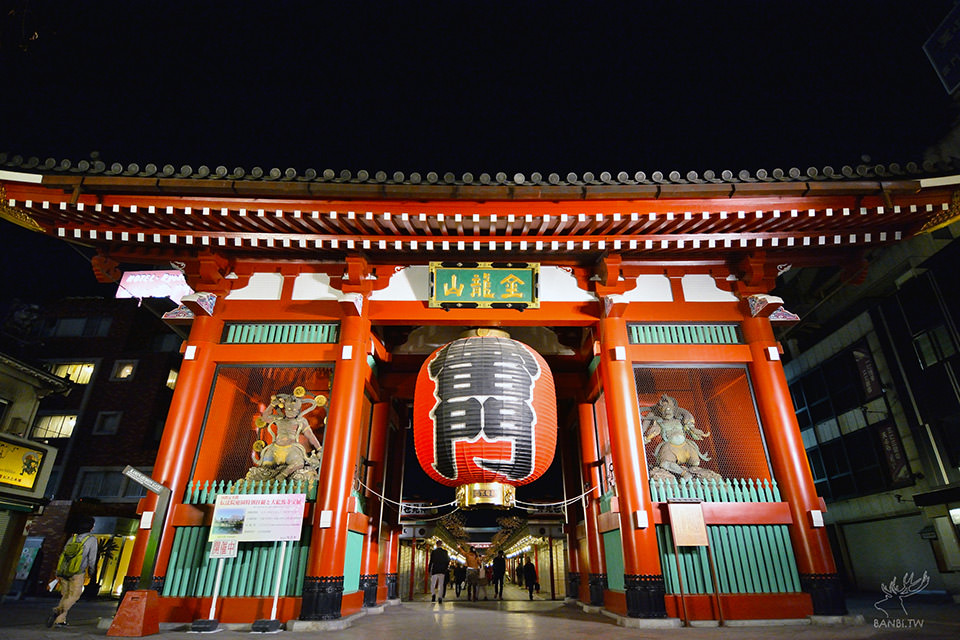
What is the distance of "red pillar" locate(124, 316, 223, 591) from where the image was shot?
6441 mm

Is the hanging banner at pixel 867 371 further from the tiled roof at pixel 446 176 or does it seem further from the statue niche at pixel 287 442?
the statue niche at pixel 287 442

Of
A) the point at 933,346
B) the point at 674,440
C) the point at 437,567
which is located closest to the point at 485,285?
the point at 674,440

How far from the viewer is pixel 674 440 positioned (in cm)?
730

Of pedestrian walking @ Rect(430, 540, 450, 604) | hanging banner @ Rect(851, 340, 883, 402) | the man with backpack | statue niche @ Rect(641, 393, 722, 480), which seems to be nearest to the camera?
the man with backpack

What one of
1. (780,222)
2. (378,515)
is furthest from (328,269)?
(780,222)

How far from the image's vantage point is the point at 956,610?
8062mm

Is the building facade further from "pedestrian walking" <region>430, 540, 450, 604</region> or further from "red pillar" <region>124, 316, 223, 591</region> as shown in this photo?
"pedestrian walking" <region>430, 540, 450, 604</region>

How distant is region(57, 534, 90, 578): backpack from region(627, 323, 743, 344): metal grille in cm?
931

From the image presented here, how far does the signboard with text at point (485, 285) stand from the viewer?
793 cm

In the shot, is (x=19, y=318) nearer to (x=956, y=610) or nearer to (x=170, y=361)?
(x=170, y=361)

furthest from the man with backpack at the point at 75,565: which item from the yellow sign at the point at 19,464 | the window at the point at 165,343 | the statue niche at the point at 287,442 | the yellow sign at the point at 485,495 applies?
the window at the point at 165,343

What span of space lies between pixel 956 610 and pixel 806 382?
10966mm

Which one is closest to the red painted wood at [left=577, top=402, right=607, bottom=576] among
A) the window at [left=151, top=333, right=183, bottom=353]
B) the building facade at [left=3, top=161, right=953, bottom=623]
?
the building facade at [left=3, top=161, right=953, bottom=623]

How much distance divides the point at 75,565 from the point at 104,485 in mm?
15916
